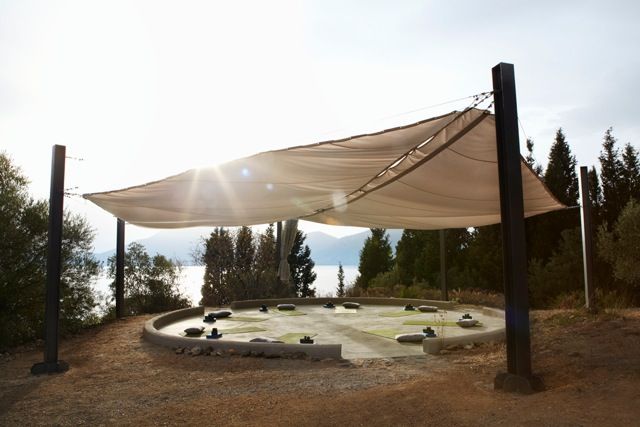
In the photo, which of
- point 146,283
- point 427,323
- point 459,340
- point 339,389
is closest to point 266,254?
point 146,283

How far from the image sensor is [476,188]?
24.4 feet

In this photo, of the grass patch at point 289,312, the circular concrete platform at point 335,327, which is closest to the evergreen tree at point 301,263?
the circular concrete platform at point 335,327

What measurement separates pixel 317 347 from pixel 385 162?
235 cm

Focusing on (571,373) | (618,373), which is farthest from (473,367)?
(618,373)

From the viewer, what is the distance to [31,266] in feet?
23.6

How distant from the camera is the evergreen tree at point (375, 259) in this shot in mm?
18766

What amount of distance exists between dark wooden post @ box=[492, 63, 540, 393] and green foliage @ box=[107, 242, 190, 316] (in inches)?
369

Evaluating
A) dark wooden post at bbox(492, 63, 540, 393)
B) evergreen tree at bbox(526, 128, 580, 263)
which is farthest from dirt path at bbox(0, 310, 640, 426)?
evergreen tree at bbox(526, 128, 580, 263)

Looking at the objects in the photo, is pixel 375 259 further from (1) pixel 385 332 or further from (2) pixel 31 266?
(2) pixel 31 266

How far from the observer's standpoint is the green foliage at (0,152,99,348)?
6969 millimetres

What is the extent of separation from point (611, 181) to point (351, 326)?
38.6ft

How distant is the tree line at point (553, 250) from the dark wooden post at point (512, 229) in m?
6.82

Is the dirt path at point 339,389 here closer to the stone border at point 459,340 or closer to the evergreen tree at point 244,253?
the stone border at point 459,340

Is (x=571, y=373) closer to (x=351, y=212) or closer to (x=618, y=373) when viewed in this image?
(x=618, y=373)
